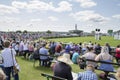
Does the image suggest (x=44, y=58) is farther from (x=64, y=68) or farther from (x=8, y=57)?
(x=64, y=68)

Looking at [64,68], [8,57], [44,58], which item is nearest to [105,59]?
[64,68]

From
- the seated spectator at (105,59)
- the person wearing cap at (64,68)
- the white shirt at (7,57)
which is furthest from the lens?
the seated spectator at (105,59)

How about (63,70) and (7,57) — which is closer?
(63,70)

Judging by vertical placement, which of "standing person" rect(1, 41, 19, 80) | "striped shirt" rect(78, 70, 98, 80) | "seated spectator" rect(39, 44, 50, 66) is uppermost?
"standing person" rect(1, 41, 19, 80)

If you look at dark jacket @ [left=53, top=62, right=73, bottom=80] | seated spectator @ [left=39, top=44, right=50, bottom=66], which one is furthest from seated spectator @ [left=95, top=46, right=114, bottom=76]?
seated spectator @ [left=39, top=44, right=50, bottom=66]

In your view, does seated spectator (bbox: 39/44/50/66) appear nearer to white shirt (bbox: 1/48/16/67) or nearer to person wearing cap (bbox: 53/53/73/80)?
white shirt (bbox: 1/48/16/67)

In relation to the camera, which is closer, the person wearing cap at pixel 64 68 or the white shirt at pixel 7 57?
the person wearing cap at pixel 64 68

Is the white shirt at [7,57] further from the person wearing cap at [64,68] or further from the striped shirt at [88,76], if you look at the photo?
the striped shirt at [88,76]

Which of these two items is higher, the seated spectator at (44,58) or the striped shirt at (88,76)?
the striped shirt at (88,76)

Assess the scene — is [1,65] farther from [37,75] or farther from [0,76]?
[0,76]

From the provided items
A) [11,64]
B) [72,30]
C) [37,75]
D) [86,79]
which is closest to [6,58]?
[11,64]

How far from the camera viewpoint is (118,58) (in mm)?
17188

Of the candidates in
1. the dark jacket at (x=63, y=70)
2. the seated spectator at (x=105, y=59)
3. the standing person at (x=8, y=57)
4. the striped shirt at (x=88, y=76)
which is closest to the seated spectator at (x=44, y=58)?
the seated spectator at (x=105, y=59)

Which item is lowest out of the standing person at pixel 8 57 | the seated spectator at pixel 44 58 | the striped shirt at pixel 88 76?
the seated spectator at pixel 44 58
